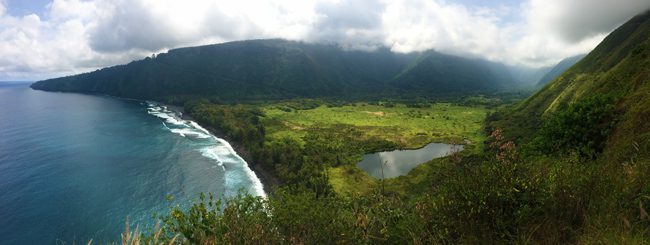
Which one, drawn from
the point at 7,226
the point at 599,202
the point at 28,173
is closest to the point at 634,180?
the point at 599,202

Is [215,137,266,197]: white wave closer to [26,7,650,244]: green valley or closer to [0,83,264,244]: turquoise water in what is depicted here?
[0,83,264,244]: turquoise water

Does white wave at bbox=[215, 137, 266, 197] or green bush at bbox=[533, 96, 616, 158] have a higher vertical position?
green bush at bbox=[533, 96, 616, 158]

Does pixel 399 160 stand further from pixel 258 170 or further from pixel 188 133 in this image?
pixel 188 133

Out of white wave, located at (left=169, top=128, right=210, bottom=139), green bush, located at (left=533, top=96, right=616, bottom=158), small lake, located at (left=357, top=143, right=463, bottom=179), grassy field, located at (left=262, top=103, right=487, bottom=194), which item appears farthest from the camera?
white wave, located at (left=169, top=128, right=210, bottom=139)

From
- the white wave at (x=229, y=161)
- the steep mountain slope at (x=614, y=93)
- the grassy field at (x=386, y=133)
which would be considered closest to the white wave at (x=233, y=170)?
the white wave at (x=229, y=161)

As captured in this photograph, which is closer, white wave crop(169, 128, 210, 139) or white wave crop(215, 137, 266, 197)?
white wave crop(215, 137, 266, 197)

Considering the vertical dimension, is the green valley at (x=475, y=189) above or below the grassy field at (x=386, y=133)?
above

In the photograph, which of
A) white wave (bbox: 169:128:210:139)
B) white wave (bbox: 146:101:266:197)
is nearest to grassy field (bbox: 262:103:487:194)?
white wave (bbox: 146:101:266:197)

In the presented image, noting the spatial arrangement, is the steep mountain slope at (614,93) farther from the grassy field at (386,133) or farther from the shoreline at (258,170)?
the shoreline at (258,170)
